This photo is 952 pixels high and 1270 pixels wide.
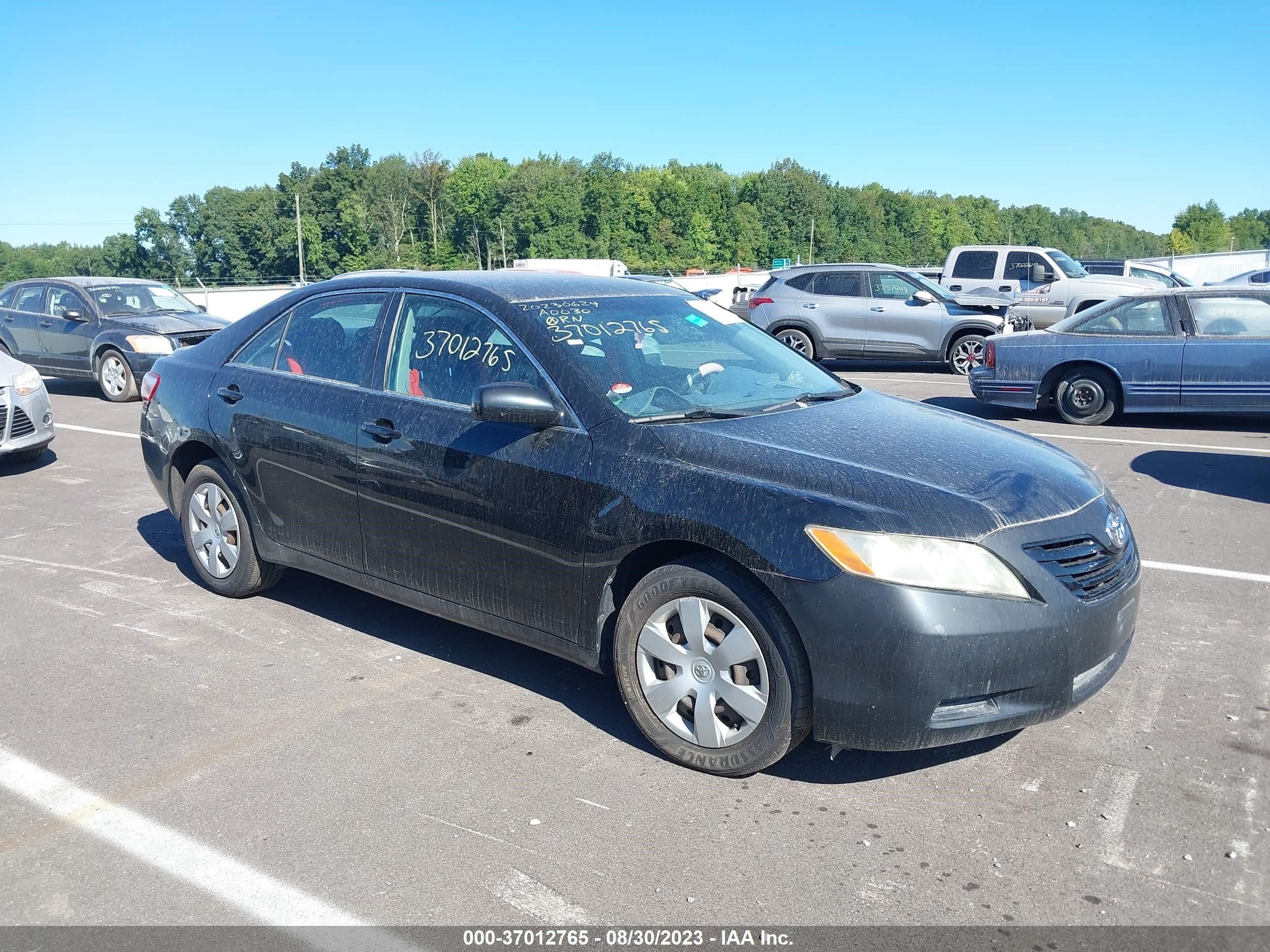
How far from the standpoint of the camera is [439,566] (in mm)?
4391

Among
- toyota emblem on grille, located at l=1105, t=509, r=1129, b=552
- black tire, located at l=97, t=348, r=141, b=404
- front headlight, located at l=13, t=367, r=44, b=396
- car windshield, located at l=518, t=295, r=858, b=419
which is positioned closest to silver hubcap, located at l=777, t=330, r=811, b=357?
black tire, located at l=97, t=348, r=141, b=404

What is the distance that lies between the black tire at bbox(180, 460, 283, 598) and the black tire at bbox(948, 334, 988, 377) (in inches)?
516

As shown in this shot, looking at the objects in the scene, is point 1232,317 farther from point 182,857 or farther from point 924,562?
point 182,857

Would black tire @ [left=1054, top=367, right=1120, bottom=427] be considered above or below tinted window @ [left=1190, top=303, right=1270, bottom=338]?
below

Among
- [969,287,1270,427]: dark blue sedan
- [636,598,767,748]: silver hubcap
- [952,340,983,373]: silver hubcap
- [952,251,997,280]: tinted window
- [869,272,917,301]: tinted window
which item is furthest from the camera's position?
[952,251,997,280]: tinted window

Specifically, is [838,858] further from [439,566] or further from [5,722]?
[5,722]

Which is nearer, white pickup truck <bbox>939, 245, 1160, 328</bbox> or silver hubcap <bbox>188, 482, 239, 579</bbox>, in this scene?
silver hubcap <bbox>188, 482, 239, 579</bbox>

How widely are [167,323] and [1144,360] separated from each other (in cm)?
1249

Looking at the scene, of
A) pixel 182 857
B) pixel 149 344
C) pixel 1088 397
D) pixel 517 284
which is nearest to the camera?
pixel 182 857

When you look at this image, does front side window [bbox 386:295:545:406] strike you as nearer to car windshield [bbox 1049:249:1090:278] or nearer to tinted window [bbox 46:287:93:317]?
tinted window [bbox 46:287:93:317]

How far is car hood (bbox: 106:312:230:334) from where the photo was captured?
1458cm

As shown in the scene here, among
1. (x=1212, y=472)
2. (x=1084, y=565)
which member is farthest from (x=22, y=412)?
(x=1212, y=472)

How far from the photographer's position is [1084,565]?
3539 millimetres

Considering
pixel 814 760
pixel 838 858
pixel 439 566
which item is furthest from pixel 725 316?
pixel 838 858
